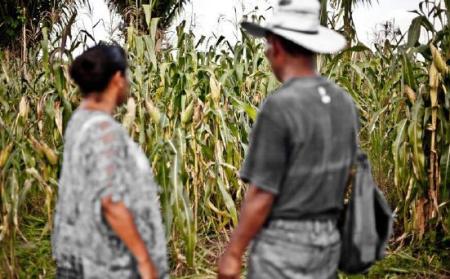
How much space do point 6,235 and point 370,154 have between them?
2766 mm

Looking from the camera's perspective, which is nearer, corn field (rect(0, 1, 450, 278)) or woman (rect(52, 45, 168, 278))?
woman (rect(52, 45, 168, 278))

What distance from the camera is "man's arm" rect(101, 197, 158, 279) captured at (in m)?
1.61

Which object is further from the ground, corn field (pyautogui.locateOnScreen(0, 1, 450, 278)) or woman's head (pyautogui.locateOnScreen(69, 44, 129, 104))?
woman's head (pyautogui.locateOnScreen(69, 44, 129, 104))

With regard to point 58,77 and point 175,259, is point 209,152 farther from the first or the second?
point 58,77

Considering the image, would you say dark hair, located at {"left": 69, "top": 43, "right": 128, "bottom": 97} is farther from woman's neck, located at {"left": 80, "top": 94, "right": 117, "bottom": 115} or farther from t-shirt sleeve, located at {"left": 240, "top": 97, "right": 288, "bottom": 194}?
t-shirt sleeve, located at {"left": 240, "top": 97, "right": 288, "bottom": 194}

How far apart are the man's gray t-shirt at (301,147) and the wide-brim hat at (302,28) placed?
0.11m

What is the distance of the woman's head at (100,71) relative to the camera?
1688 mm

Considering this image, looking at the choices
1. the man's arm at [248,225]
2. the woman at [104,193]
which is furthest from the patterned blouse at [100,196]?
the man's arm at [248,225]

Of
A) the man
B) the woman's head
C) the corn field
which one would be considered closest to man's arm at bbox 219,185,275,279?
the man

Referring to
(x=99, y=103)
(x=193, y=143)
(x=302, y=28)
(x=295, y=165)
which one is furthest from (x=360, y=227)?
(x=193, y=143)

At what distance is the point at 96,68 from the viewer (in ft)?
5.52

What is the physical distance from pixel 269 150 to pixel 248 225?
0.22 meters

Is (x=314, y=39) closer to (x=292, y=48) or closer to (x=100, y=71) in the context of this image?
(x=292, y=48)

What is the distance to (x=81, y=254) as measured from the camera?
170 centimetres
